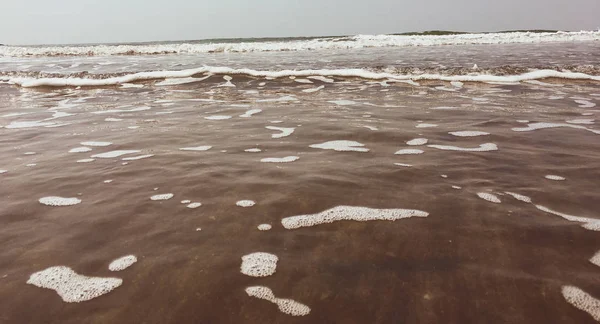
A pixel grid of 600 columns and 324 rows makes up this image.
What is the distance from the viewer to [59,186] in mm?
3035

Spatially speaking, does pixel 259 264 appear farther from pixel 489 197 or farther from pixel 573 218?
pixel 573 218

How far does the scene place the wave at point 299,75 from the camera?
29.1ft

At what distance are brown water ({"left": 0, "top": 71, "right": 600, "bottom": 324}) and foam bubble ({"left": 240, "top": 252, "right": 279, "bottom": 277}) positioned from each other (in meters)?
0.04

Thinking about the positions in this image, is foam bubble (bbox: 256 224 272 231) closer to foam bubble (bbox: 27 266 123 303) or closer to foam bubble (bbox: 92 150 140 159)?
foam bubble (bbox: 27 266 123 303)

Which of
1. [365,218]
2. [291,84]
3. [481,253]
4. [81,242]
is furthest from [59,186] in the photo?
[291,84]

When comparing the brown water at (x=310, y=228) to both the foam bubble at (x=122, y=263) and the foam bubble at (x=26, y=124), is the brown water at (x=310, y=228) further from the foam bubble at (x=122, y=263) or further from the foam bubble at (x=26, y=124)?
Result: the foam bubble at (x=26, y=124)

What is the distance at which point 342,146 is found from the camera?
400 cm

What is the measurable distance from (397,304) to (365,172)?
1.64 m

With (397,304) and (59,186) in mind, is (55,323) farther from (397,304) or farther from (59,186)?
(59,186)

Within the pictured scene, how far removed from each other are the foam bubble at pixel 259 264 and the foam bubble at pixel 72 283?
628mm

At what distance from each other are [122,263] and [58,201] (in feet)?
3.89

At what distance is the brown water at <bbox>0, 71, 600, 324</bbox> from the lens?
1.67 meters

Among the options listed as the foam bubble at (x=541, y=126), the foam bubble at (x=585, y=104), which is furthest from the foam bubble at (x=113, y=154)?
the foam bubble at (x=585, y=104)

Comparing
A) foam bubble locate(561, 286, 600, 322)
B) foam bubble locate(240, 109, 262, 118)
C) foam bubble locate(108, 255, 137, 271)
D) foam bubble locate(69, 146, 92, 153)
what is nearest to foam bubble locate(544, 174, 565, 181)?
foam bubble locate(561, 286, 600, 322)
